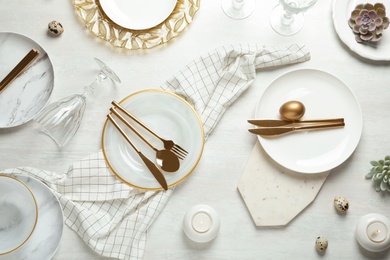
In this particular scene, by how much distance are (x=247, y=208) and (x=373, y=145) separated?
0.29 metres

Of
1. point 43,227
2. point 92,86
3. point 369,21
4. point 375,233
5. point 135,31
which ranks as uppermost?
point 369,21

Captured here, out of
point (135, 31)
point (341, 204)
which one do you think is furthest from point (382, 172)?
point (135, 31)

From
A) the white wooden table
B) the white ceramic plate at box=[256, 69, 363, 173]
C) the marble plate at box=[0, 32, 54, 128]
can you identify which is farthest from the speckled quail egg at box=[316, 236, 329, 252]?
the marble plate at box=[0, 32, 54, 128]

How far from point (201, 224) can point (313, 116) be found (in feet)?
1.05

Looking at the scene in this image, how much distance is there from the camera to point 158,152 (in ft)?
4.05

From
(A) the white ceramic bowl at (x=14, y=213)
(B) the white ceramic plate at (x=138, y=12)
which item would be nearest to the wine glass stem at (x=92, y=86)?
(B) the white ceramic plate at (x=138, y=12)

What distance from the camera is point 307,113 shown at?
126 centimetres

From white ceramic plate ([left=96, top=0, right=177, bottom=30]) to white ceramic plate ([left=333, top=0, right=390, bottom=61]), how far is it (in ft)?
1.13

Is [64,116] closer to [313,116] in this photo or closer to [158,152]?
[158,152]

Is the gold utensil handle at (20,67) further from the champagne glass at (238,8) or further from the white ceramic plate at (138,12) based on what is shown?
the champagne glass at (238,8)

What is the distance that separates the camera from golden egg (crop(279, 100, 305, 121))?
1.23m

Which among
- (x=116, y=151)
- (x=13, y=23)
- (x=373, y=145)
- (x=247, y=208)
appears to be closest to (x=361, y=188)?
(x=373, y=145)

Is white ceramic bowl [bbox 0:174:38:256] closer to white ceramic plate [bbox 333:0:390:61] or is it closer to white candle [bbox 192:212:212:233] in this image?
white candle [bbox 192:212:212:233]

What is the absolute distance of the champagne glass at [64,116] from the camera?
1246 mm
